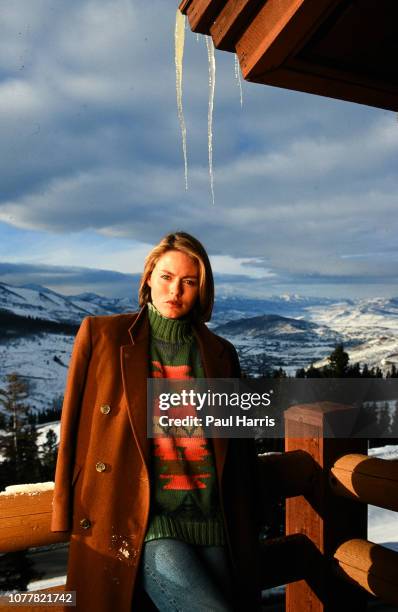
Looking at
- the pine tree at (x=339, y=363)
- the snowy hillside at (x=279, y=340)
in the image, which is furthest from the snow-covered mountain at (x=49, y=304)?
the pine tree at (x=339, y=363)

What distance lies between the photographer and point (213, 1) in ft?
5.58

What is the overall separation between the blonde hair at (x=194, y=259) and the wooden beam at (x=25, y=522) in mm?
836

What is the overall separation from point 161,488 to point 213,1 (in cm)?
151

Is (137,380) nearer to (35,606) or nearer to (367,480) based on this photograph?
(35,606)

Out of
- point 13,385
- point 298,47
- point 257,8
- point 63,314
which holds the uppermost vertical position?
point 63,314

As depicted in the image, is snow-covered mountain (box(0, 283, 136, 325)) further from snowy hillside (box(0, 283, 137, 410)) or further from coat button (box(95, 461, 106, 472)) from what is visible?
coat button (box(95, 461, 106, 472))

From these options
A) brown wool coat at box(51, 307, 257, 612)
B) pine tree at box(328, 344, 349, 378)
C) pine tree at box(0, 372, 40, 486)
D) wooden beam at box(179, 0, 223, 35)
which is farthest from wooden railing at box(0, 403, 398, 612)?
pine tree at box(328, 344, 349, 378)

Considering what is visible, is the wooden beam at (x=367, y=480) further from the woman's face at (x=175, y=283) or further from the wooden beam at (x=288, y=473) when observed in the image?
the woman's face at (x=175, y=283)

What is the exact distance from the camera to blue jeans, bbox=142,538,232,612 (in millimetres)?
1622

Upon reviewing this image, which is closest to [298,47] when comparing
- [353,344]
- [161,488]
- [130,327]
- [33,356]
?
[130,327]

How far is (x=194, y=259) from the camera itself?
76.7 inches

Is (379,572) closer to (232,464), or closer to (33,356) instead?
(232,464)

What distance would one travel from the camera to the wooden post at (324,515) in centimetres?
249

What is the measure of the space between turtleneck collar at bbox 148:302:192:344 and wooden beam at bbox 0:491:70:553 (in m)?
0.67
